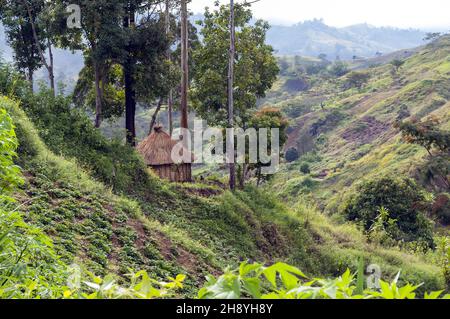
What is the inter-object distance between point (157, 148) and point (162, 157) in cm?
46

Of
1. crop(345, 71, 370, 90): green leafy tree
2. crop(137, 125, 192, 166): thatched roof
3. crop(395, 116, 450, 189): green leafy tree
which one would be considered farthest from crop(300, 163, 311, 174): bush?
crop(137, 125, 192, 166): thatched roof

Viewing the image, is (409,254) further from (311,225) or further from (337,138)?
(337,138)

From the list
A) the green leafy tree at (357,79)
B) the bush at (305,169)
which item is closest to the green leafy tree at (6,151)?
the bush at (305,169)

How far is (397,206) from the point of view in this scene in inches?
1090

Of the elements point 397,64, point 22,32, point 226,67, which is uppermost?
point 397,64

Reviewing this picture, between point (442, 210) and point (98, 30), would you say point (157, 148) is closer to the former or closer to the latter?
point (98, 30)

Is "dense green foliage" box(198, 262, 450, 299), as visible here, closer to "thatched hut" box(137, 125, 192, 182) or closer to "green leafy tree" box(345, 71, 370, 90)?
"thatched hut" box(137, 125, 192, 182)

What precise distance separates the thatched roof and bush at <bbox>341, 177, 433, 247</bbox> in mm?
9523

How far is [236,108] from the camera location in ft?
86.3

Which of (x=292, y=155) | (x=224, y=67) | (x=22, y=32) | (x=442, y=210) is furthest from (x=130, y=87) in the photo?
(x=292, y=155)

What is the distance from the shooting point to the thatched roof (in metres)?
22.8

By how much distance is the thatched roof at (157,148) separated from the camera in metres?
Answer: 22.8
